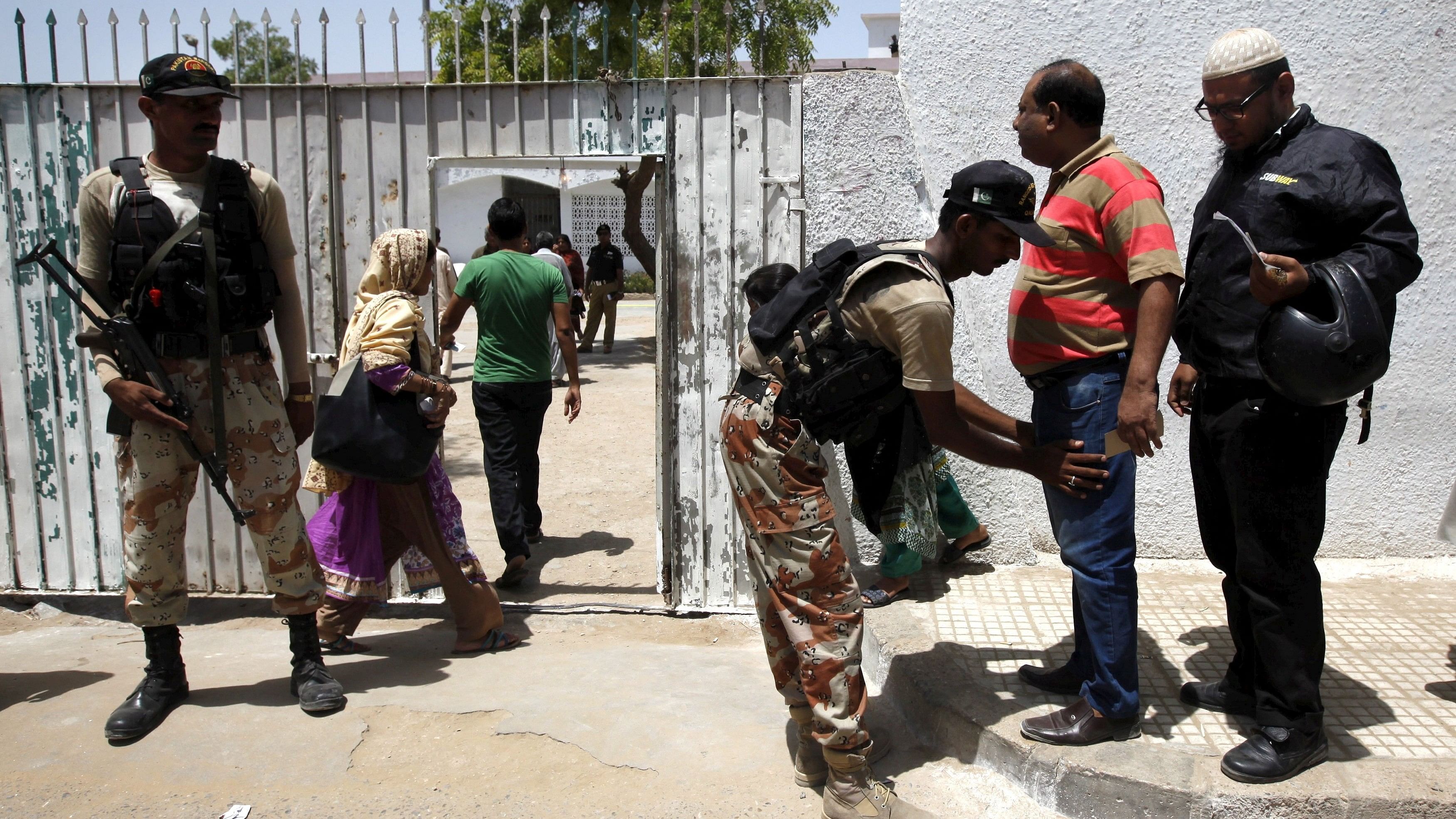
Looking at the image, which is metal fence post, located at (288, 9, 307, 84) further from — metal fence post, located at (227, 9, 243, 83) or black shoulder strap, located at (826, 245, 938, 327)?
black shoulder strap, located at (826, 245, 938, 327)

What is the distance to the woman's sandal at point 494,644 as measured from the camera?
4.17 meters

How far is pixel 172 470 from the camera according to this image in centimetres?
341

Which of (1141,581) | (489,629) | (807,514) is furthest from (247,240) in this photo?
(1141,581)

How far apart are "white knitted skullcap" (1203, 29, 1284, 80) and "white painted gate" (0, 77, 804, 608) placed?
180 cm

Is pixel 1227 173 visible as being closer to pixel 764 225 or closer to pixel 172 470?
pixel 764 225

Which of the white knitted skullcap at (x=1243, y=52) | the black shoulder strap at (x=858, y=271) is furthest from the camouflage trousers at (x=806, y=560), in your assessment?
the white knitted skullcap at (x=1243, y=52)

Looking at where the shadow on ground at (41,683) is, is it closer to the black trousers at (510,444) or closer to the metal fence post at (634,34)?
the black trousers at (510,444)

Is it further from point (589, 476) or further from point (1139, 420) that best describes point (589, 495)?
point (1139, 420)

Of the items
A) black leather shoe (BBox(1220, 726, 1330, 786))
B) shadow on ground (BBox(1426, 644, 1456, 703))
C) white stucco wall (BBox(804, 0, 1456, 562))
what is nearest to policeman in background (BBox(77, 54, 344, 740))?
white stucco wall (BBox(804, 0, 1456, 562))

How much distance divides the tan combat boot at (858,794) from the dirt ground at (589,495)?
201 cm

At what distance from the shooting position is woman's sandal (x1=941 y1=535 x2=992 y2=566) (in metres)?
4.37

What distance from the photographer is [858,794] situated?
112 inches

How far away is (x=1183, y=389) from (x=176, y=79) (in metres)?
3.23

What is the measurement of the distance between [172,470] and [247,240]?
79 cm
